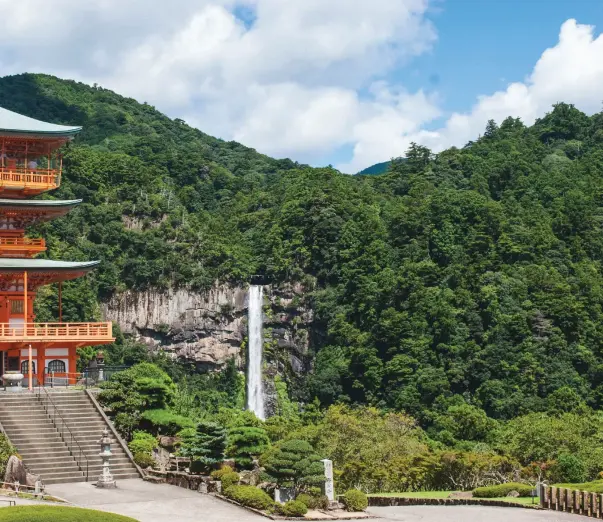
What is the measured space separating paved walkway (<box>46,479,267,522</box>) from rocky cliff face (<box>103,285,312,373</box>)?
5556 cm

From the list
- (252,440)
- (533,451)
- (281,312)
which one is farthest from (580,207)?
(252,440)

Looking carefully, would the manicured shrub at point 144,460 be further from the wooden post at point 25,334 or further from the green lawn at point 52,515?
the green lawn at point 52,515

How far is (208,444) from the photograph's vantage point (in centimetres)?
3188

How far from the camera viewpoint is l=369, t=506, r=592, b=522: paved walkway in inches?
1081

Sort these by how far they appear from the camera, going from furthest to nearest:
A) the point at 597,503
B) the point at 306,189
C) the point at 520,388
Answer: the point at 306,189 → the point at 520,388 → the point at 597,503

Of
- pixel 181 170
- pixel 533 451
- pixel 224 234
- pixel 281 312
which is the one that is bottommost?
pixel 533 451

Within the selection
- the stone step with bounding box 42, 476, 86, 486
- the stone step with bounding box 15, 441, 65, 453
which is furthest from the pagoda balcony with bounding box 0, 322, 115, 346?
the stone step with bounding box 42, 476, 86, 486

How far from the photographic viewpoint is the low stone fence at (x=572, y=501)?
27.4 m

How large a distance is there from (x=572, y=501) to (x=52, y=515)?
13525mm

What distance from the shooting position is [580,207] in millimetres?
92938

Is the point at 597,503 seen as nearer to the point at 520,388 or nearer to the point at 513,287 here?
the point at 520,388

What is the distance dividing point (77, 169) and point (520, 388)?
136 feet

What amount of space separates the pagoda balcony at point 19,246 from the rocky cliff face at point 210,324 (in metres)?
43.1

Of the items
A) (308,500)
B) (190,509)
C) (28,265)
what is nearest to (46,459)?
(190,509)
